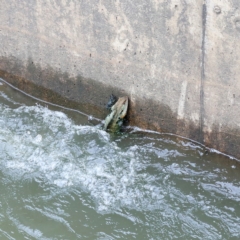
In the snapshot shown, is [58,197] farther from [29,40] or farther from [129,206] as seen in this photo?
[29,40]

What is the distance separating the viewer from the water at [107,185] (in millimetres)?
4254

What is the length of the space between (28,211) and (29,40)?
249 centimetres

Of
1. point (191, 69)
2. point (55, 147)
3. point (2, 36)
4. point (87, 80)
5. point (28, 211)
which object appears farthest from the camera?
point (2, 36)

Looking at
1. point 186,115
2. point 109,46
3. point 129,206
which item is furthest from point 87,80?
point 129,206

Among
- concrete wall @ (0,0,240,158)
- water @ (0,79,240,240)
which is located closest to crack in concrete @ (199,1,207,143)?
concrete wall @ (0,0,240,158)

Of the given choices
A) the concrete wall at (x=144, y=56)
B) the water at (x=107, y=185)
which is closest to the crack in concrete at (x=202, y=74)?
the concrete wall at (x=144, y=56)

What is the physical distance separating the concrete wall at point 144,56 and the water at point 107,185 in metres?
0.31

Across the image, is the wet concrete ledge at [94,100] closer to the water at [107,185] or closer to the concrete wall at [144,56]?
the concrete wall at [144,56]

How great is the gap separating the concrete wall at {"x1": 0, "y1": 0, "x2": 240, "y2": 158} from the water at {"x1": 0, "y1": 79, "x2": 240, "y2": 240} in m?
0.31

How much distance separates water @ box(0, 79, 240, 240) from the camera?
4.25m

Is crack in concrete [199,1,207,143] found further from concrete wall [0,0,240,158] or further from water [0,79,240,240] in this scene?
water [0,79,240,240]

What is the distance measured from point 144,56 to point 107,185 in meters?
1.54

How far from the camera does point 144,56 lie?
16.7 ft

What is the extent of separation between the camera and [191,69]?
4.84 meters
